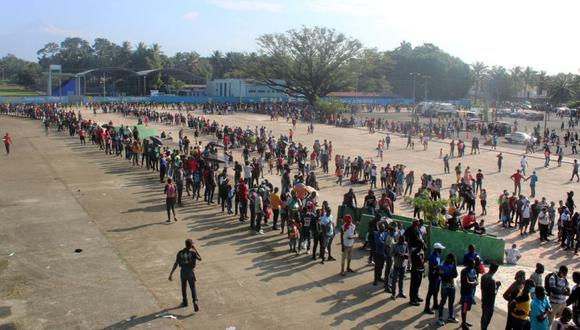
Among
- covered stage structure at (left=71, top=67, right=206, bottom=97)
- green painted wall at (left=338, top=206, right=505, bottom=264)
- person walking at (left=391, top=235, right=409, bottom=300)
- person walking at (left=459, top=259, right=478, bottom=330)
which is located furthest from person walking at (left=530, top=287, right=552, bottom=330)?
covered stage structure at (left=71, top=67, right=206, bottom=97)

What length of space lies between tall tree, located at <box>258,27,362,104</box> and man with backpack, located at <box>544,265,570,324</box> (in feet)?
240

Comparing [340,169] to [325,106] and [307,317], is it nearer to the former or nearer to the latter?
[307,317]

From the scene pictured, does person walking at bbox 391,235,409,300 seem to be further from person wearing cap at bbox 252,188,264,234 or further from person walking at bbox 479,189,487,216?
person walking at bbox 479,189,487,216

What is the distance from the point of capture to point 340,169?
1021 inches

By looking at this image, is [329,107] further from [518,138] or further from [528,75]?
[528,75]

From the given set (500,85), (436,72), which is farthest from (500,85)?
(436,72)

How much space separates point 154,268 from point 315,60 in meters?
72.5

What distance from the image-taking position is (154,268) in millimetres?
12570

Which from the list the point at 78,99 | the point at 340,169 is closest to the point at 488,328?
the point at 340,169

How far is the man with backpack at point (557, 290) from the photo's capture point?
9.12m

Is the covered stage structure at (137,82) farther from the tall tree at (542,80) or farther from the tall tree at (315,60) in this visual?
the tall tree at (542,80)

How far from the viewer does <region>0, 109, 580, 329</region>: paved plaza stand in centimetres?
1002

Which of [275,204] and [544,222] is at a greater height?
[275,204]

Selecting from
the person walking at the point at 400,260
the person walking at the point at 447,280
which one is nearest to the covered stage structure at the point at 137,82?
the person walking at the point at 400,260
